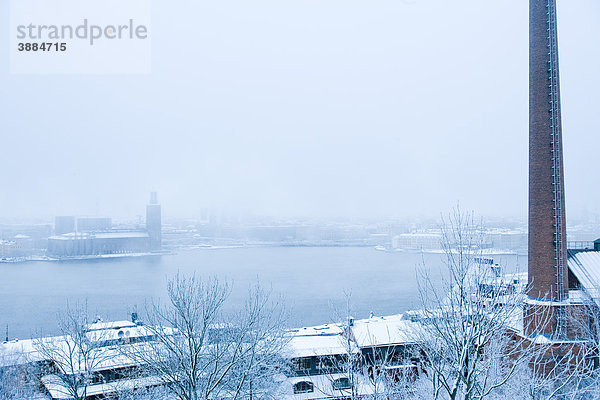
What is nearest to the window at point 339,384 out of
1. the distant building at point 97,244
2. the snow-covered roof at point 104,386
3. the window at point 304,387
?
the window at point 304,387

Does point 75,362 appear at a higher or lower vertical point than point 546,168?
lower

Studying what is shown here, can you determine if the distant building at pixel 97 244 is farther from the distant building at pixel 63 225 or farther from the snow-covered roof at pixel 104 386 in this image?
the snow-covered roof at pixel 104 386

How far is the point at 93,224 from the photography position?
3522 cm

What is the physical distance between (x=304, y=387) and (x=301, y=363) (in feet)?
1.30

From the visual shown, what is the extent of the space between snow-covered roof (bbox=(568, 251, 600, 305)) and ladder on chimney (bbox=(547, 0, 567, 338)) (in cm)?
51

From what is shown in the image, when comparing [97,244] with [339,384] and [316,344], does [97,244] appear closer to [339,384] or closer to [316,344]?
[316,344]

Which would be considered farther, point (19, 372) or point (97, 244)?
point (97, 244)

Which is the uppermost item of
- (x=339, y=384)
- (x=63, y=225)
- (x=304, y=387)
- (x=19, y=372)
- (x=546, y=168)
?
(x=546, y=168)

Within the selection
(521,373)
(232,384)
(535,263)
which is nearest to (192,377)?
(232,384)

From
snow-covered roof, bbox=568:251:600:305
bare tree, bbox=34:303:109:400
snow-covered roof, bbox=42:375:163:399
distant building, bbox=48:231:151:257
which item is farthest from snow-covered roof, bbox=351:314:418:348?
distant building, bbox=48:231:151:257

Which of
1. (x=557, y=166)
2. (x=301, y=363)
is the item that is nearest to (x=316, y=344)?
(x=301, y=363)

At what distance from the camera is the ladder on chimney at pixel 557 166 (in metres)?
5.57

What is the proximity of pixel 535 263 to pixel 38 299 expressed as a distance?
50.6 feet

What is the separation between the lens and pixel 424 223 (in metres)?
36.2
